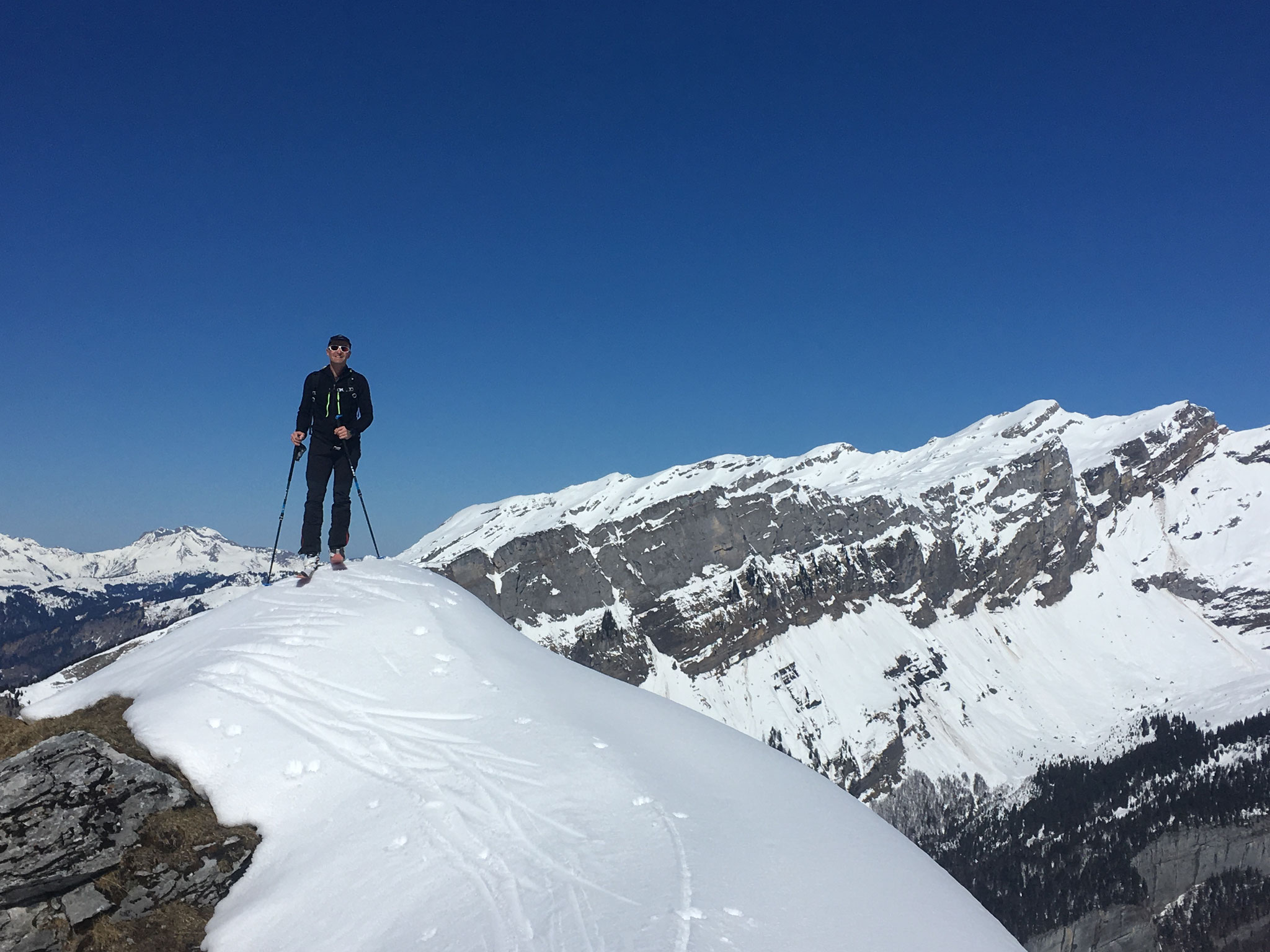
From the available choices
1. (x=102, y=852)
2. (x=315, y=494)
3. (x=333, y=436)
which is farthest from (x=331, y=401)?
(x=102, y=852)

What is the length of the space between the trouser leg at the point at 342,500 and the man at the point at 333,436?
0.01m

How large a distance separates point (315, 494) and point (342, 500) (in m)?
0.55

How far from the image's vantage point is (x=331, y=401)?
1509cm

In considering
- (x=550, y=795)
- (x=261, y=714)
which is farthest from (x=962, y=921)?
(x=261, y=714)

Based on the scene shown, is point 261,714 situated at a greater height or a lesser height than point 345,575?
lesser

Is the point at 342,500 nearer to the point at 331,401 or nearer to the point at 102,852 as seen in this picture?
the point at 331,401

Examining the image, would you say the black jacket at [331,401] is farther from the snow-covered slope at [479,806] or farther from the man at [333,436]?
the snow-covered slope at [479,806]

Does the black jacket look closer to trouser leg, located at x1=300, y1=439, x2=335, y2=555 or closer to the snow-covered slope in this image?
trouser leg, located at x1=300, y1=439, x2=335, y2=555

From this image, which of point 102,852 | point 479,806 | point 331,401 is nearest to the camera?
point 102,852

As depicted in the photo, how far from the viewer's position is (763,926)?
7.77 metres

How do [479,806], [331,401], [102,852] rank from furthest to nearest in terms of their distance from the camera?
1. [331,401]
2. [479,806]
3. [102,852]

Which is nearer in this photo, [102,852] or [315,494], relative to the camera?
[102,852]

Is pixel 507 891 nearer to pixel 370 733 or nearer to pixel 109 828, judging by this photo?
pixel 370 733

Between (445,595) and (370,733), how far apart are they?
14.7 ft
